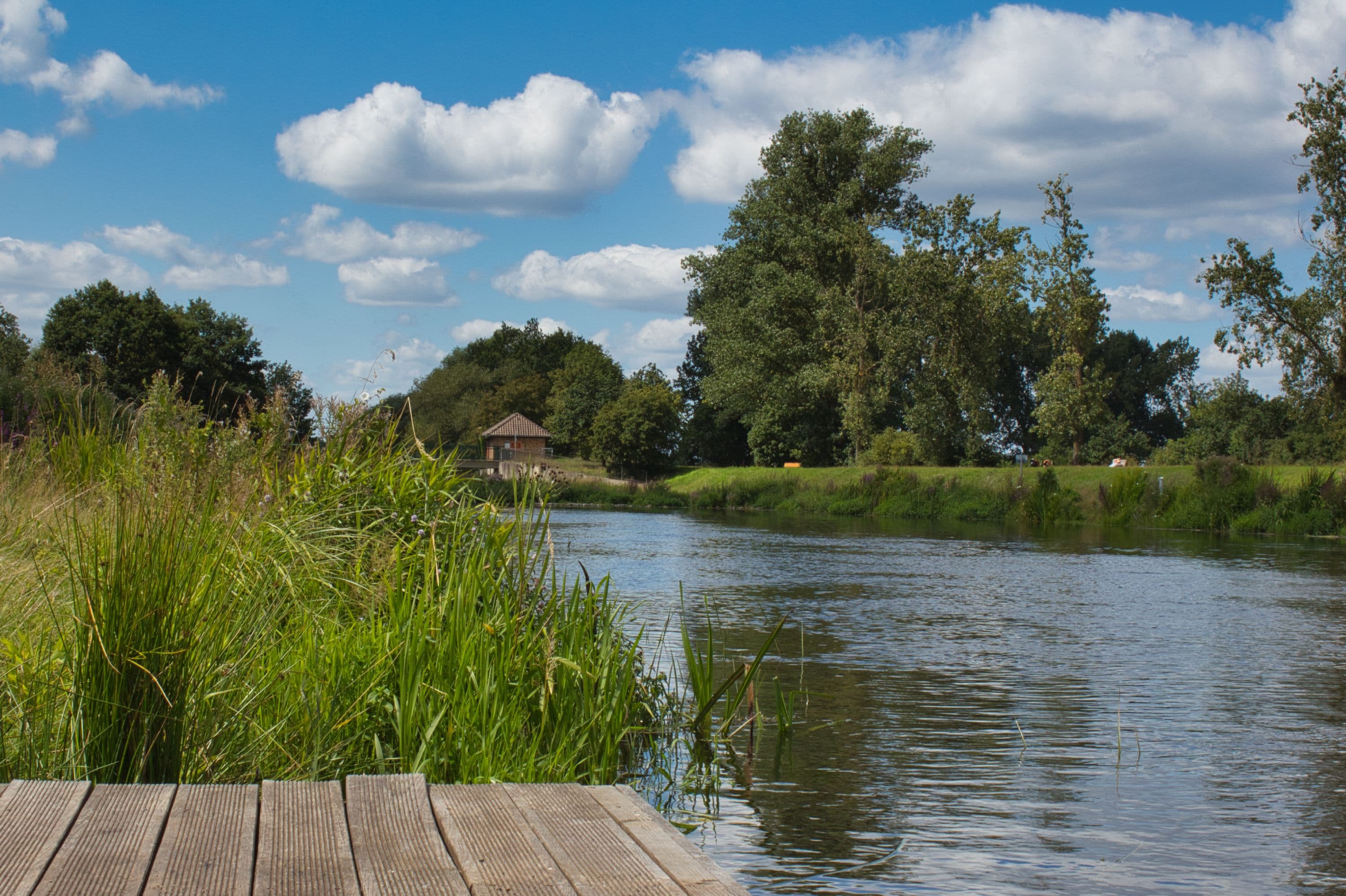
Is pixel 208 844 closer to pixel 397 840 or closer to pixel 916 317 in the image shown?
pixel 397 840

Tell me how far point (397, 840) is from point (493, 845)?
9.5 inches

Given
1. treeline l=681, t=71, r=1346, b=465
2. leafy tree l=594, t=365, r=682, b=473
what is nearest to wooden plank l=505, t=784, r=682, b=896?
treeline l=681, t=71, r=1346, b=465

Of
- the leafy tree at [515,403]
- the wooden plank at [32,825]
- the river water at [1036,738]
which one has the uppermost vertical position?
the leafy tree at [515,403]

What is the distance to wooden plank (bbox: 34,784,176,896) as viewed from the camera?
2.44 metres

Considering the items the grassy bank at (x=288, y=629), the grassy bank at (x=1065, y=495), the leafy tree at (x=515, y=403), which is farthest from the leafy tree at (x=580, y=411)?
the grassy bank at (x=288, y=629)

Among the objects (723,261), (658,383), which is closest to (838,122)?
(723,261)

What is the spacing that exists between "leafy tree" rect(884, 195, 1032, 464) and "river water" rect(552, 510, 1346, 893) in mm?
25152

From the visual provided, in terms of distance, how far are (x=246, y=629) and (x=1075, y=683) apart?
6559 millimetres

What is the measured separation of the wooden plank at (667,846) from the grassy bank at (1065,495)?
1109 inches

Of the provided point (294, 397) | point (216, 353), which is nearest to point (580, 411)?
point (216, 353)

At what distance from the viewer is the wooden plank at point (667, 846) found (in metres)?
2.50

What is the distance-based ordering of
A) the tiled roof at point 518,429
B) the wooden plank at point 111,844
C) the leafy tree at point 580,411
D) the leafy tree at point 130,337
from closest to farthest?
1. the wooden plank at point 111,844
2. the leafy tree at point 130,337
3. the leafy tree at point 580,411
4. the tiled roof at point 518,429

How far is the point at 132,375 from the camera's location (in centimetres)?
4988

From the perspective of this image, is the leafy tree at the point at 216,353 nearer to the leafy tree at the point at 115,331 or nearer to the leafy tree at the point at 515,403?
the leafy tree at the point at 115,331
